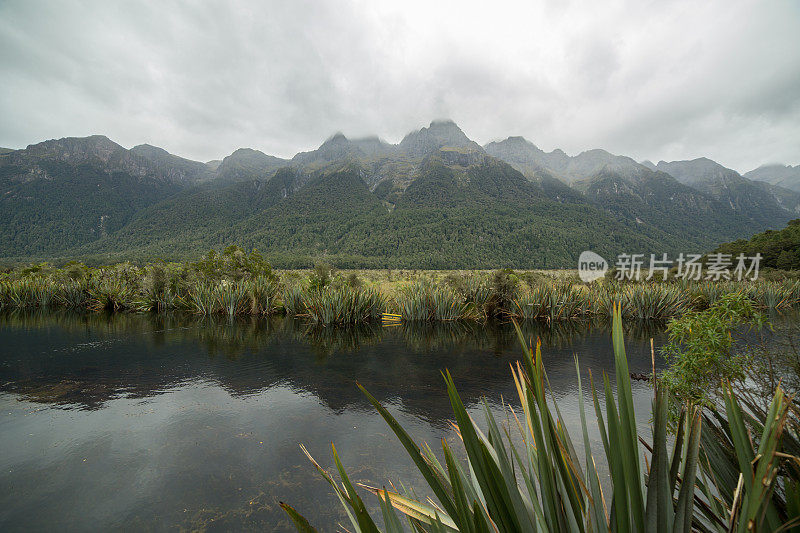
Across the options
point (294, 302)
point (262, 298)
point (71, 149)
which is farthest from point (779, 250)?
point (71, 149)

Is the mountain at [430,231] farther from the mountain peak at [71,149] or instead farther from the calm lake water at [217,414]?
the mountain peak at [71,149]

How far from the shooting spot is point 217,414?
5.00 metres

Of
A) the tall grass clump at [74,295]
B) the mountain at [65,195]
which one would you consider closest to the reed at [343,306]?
the tall grass clump at [74,295]

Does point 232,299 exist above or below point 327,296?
below

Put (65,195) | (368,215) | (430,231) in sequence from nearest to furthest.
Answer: (430,231), (368,215), (65,195)

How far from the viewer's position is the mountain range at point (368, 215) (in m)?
98.4

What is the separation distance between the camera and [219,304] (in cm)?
1416

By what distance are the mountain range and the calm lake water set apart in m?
72.9

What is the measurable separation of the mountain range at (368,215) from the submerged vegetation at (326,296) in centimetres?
6238

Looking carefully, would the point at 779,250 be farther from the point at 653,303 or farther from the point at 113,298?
the point at 113,298

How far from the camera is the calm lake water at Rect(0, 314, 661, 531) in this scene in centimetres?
314

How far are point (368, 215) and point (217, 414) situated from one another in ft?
418

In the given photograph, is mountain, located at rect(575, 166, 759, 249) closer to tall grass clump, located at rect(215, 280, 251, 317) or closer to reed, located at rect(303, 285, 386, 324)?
reed, located at rect(303, 285, 386, 324)

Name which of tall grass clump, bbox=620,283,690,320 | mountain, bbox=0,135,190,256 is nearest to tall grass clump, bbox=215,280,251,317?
tall grass clump, bbox=620,283,690,320
